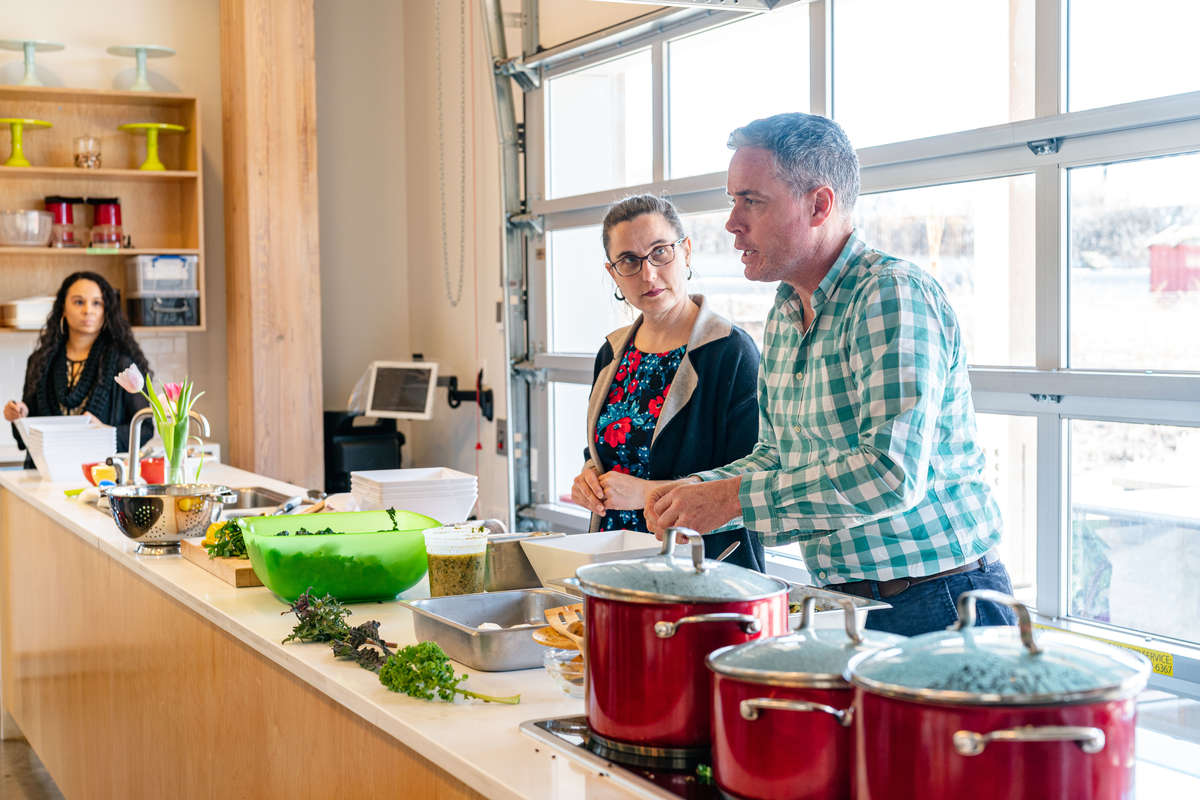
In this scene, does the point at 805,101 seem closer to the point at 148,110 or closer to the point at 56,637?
the point at 56,637

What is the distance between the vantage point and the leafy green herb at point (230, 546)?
96.8 inches

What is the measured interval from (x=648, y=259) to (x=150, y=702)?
4.75 ft

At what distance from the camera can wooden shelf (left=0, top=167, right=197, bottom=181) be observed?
5520 millimetres

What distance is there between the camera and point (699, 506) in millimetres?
1603

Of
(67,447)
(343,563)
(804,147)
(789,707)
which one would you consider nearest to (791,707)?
(789,707)

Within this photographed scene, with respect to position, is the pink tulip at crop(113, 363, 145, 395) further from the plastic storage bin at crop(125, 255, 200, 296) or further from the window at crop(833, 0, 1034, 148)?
the plastic storage bin at crop(125, 255, 200, 296)

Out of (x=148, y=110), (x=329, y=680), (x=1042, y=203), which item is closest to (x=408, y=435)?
(x=148, y=110)

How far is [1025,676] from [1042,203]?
2.38 meters

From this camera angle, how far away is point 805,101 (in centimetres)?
383

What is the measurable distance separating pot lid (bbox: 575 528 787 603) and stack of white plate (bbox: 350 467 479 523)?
1387mm

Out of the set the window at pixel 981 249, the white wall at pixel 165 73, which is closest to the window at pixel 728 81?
the window at pixel 981 249

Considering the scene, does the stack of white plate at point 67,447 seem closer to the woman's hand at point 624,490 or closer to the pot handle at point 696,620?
the woman's hand at point 624,490

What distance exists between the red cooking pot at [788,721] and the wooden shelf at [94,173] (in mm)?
5319

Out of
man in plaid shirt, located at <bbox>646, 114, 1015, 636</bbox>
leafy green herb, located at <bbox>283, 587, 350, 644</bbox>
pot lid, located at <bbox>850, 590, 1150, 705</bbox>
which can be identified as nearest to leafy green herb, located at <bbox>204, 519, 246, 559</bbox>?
leafy green herb, located at <bbox>283, 587, 350, 644</bbox>
